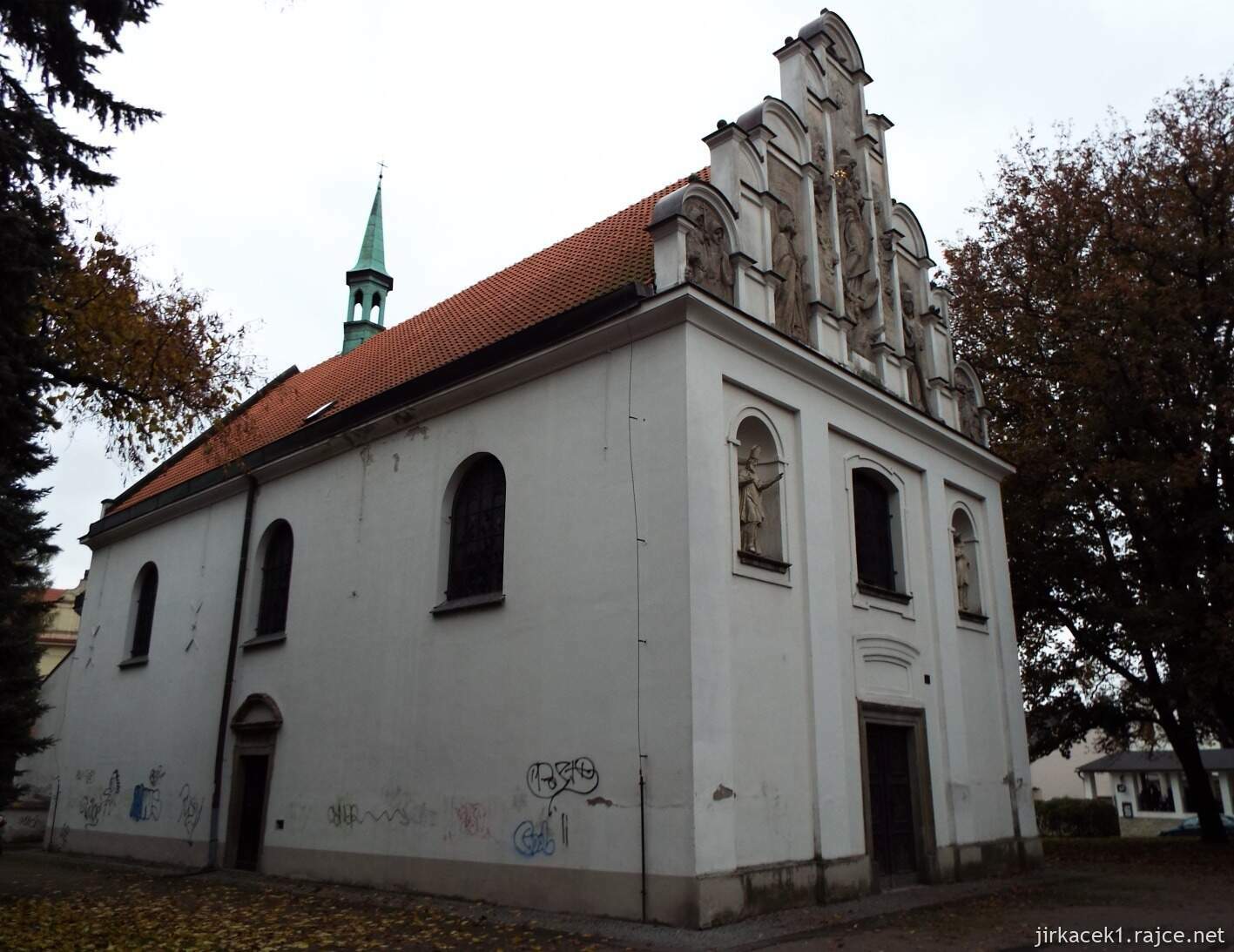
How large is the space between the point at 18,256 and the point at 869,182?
1235 centimetres

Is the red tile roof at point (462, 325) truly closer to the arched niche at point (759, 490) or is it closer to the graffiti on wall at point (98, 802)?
the arched niche at point (759, 490)

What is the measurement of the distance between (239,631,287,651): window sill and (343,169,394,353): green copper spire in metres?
12.6

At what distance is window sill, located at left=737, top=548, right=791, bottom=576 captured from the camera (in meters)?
11.1

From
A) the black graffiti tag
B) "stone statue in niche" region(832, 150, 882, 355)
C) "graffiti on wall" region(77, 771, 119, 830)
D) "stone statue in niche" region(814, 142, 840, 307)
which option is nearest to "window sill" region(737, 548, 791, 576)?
the black graffiti tag

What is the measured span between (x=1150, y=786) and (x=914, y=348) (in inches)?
1708

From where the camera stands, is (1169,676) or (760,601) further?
(1169,676)

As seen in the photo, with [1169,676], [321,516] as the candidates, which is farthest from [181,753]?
[1169,676]

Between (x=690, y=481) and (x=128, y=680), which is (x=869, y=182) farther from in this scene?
(x=128, y=680)

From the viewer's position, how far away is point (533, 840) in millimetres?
10898

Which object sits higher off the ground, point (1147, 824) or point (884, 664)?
point (884, 664)

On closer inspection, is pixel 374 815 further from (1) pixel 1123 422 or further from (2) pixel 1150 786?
(2) pixel 1150 786

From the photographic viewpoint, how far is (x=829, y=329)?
1361cm

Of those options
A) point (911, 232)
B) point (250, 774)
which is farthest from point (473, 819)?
point (911, 232)

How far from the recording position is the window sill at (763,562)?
11.1 meters
